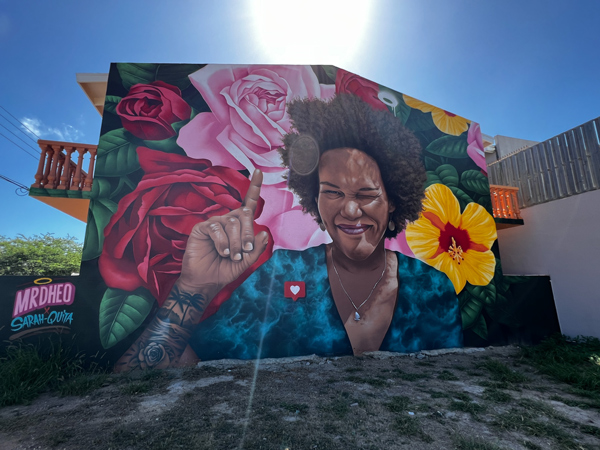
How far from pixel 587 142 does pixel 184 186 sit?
8857 mm

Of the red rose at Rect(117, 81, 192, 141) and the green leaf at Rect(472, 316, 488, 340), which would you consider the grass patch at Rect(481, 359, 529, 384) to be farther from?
the red rose at Rect(117, 81, 192, 141)

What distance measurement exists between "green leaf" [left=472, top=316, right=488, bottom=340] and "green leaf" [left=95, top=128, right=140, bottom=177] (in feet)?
24.6

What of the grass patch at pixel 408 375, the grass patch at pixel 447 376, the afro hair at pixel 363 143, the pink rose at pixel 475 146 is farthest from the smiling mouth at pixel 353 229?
the pink rose at pixel 475 146

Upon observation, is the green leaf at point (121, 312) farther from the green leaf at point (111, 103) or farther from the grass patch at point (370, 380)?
the grass patch at point (370, 380)

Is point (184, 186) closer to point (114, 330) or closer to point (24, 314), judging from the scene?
point (114, 330)

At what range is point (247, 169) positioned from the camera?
5.40 meters

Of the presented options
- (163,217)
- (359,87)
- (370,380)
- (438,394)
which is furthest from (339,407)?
(359,87)

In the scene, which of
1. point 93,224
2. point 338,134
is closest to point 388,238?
point 338,134

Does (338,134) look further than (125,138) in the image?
Yes

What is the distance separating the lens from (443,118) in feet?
23.6

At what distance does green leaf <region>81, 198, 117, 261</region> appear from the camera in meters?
4.55

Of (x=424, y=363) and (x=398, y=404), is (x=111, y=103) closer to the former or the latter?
(x=398, y=404)

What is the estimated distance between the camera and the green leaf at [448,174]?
680 cm

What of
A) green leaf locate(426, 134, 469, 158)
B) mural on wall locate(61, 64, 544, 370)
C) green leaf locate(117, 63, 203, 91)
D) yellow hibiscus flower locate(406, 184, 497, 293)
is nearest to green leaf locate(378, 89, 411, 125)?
mural on wall locate(61, 64, 544, 370)
